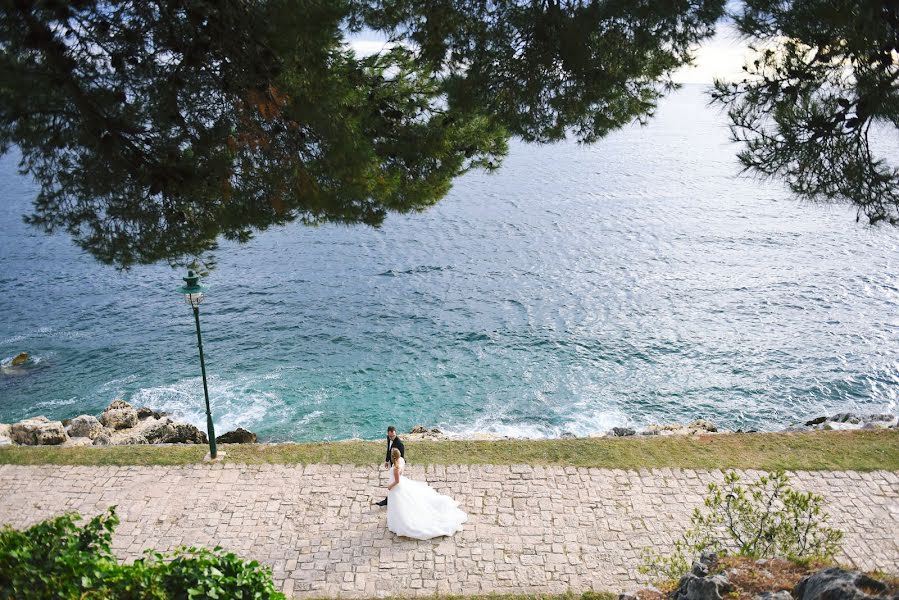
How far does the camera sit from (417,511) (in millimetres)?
12070

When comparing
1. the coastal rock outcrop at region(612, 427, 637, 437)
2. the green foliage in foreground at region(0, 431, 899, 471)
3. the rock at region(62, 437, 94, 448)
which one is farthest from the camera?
the coastal rock outcrop at region(612, 427, 637, 437)

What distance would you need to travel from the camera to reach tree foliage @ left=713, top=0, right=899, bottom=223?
7496 mm

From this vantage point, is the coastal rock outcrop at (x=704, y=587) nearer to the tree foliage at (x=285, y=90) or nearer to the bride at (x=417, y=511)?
the bride at (x=417, y=511)

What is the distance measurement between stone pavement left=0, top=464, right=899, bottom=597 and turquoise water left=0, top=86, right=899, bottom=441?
296 inches

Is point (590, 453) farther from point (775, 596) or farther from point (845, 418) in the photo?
point (845, 418)

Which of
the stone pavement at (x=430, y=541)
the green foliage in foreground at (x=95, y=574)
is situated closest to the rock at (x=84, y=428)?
the stone pavement at (x=430, y=541)

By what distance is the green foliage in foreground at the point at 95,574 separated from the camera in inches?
267

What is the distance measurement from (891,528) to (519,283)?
77.9 ft

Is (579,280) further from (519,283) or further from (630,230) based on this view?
(630,230)

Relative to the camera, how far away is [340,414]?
23500 millimetres

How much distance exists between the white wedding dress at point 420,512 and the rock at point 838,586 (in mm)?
6157

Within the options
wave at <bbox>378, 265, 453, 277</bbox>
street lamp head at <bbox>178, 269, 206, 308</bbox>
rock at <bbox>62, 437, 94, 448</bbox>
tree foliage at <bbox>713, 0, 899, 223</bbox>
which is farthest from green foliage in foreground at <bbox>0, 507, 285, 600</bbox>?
wave at <bbox>378, 265, 453, 277</bbox>

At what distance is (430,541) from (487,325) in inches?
722

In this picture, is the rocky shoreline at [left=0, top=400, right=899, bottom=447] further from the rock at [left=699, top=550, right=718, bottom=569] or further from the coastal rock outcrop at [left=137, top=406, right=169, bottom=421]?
the rock at [left=699, top=550, right=718, bottom=569]
